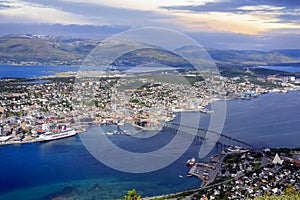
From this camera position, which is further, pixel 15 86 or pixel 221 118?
pixel 15 86

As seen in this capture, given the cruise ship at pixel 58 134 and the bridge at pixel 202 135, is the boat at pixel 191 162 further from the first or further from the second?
the cruise ship at pixel 58 134

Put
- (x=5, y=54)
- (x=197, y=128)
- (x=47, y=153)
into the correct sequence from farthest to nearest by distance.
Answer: (x=5, y=54) → (x=197, y=128) → (x=47, y=153)

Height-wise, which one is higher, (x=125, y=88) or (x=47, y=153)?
(x=125, y=88)

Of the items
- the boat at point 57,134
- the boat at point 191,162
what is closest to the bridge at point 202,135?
the boat at point 191,162

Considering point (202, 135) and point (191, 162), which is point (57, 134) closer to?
point (202, 135)

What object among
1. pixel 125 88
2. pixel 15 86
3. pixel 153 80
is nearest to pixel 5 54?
pixel 15 86

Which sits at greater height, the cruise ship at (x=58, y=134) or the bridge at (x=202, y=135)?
the bridge at (x=202, y=135)

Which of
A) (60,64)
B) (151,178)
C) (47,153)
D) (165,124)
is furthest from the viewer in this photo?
(60,64)

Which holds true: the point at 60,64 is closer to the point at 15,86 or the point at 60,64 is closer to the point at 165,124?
the point at 15,86
